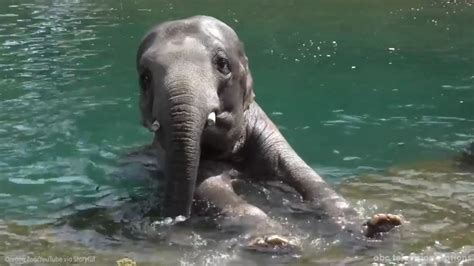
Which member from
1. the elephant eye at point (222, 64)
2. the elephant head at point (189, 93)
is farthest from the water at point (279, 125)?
the elephant eye at point (222, 64)

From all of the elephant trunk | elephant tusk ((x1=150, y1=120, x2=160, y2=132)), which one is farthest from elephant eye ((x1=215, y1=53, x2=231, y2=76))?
elephant tusk ((x1=150, y1=120, x2=160, y2=132))

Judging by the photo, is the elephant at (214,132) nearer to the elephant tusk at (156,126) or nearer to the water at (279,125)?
the elephant tusk at (156,126)

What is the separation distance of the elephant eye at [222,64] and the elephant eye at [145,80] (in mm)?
666

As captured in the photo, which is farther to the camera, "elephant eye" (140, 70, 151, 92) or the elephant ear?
the elephant ear

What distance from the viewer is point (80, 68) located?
17375mm

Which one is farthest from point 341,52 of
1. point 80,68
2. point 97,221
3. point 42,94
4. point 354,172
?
point 97,221

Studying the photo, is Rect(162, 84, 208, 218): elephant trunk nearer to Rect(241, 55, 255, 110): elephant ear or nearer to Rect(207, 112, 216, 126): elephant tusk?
Rect(207, 112, 216, 126): elephant tusk

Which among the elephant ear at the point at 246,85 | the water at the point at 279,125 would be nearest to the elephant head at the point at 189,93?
the elephant ear at the point at 246,85

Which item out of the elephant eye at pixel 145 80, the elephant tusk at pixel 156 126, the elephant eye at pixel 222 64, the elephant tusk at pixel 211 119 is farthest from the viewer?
the elephant eye at pixel 222 64

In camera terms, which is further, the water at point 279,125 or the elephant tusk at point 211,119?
the water at point 279,125

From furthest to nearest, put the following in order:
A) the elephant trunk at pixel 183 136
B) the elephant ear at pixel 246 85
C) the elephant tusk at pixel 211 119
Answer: the elephant ear at pixel 246 85 → the elephant tusk at pixel 211 119 → the elephant trunk at pixel 183 136

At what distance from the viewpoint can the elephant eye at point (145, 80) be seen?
323 inches

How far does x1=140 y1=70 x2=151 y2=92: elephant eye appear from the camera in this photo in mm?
8211

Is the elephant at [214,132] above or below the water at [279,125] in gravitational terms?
above
